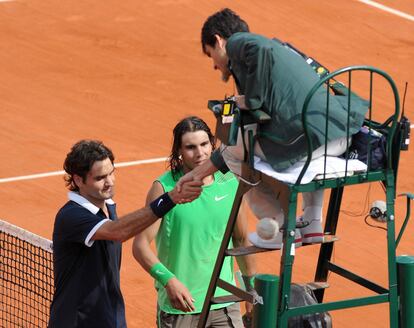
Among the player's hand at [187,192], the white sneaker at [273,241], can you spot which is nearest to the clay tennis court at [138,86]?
the player's hand at [187,192]

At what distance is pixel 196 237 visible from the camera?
372 inches

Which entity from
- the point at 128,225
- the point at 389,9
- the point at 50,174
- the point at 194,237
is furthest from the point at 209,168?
the point at 389,9

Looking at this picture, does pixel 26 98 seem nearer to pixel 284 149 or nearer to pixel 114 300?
pixel 114 300

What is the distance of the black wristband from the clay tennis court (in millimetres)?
4503

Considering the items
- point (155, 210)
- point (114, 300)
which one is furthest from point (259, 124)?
point (114, 300)

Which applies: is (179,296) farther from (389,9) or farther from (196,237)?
(389,9)

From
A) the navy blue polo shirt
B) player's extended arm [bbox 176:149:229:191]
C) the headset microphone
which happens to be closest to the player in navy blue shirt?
the navy blue polo shirt

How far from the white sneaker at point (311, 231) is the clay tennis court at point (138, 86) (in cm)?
487

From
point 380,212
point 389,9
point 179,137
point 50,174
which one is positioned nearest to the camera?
point 380,212

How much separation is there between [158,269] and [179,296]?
32cm

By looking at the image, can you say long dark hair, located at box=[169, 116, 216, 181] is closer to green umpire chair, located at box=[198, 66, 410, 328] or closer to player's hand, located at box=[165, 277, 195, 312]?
player's hand, located at box=[165, 277, 195, 312]

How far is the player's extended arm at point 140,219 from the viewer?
26.3 feet

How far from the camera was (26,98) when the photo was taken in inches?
786

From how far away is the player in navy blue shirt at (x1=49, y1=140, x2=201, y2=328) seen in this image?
344 inches
